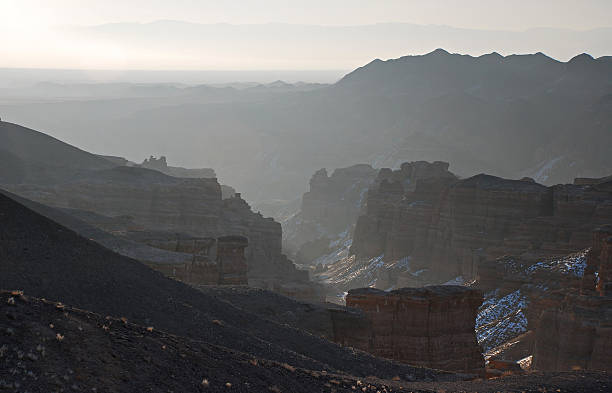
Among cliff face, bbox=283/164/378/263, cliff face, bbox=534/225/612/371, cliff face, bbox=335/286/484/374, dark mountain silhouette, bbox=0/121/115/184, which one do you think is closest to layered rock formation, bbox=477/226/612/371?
cliff face, bbox=534/225/612/371

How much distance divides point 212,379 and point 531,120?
156915 millimetres

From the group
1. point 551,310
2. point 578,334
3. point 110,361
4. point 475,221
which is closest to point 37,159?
point 475,221

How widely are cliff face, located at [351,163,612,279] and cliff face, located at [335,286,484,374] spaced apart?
23.5m

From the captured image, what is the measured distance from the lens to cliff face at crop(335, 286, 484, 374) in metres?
30.8

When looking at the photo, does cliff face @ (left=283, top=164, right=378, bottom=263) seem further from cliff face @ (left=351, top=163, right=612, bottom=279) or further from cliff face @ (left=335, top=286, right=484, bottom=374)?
cliff face @ (left=335, top=286, right=484, bottom=374)

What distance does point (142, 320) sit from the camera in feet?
60.7

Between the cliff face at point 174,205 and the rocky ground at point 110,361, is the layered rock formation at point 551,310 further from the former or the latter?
the rocky ground at point 110,361

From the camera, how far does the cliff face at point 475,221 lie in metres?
58.4

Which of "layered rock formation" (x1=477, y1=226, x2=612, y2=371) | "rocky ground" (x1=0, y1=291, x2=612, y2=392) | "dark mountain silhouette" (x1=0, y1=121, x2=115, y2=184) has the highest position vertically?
"rocky ground" (x1=0, y1=291, x2=612, y2=392)

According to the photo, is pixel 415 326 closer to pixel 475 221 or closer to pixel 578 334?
pixel 578 334

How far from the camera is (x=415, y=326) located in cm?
3098

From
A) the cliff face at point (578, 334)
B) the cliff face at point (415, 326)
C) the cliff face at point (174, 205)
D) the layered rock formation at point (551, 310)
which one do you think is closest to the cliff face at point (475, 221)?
the layered rock formation at point (551, 310)

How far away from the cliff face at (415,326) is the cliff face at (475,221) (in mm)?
23495

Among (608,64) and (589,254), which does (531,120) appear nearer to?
(608,64)
